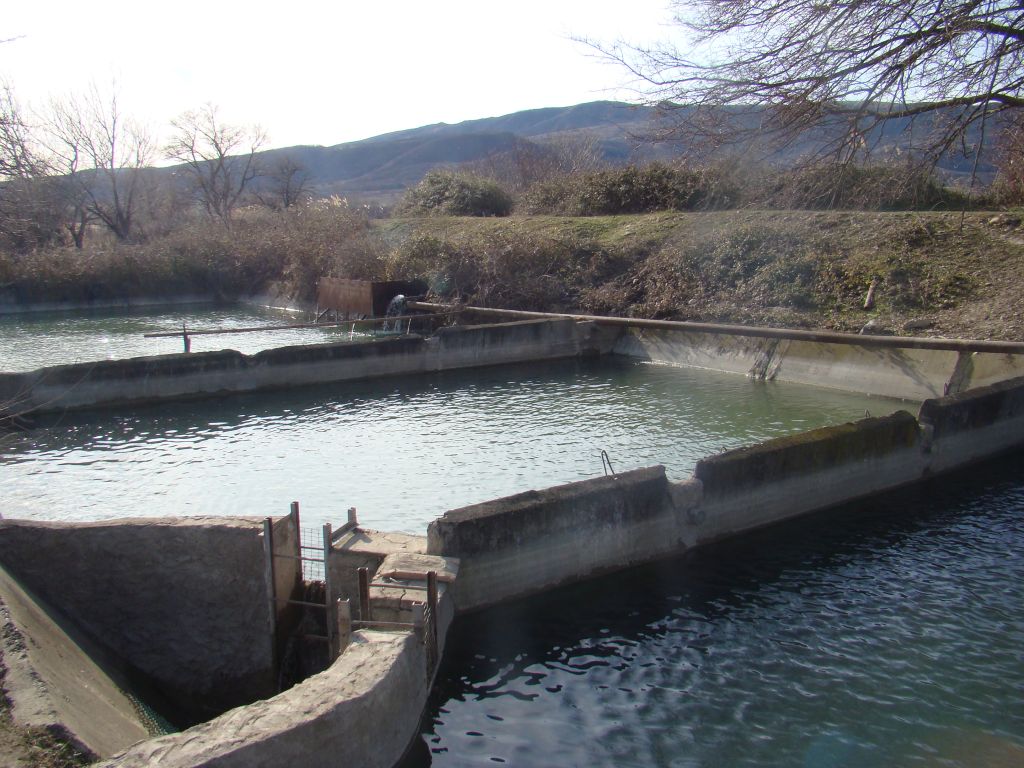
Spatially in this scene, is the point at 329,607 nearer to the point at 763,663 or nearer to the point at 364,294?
the point at 763,663

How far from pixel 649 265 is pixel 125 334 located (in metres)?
17.1

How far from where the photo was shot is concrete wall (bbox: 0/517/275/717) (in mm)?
6875

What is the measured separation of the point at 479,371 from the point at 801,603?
12.3 metres

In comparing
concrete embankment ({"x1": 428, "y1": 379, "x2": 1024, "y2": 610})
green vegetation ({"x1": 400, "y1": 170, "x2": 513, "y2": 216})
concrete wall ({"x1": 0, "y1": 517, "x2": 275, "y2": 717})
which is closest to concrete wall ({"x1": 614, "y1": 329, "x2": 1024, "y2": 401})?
concrete embankment ({"x1": 428, "y1": 379, "x2": 1024, "y2": 610})

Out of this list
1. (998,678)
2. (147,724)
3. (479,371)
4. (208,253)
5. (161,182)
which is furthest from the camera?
(161,182)

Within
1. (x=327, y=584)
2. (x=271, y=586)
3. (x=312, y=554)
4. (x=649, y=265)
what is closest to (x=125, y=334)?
(x=649, y=265)

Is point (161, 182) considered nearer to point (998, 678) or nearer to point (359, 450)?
point (359, 450)

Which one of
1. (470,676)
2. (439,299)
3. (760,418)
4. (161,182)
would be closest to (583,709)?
(470,676)

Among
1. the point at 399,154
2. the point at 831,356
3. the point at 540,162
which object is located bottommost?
the point at 831,356

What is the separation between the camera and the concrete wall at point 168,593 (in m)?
6.88

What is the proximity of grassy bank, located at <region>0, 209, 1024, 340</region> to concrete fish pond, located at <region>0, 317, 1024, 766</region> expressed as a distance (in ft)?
22.3

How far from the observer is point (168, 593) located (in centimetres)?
699

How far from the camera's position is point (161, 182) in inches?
2581

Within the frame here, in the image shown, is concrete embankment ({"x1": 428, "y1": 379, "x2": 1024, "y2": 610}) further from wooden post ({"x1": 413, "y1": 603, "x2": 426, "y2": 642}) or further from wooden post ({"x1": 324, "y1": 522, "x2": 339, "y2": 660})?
wooden post ({"x1": 413, "y1": 603, "x2": 426, "y2": 642})
